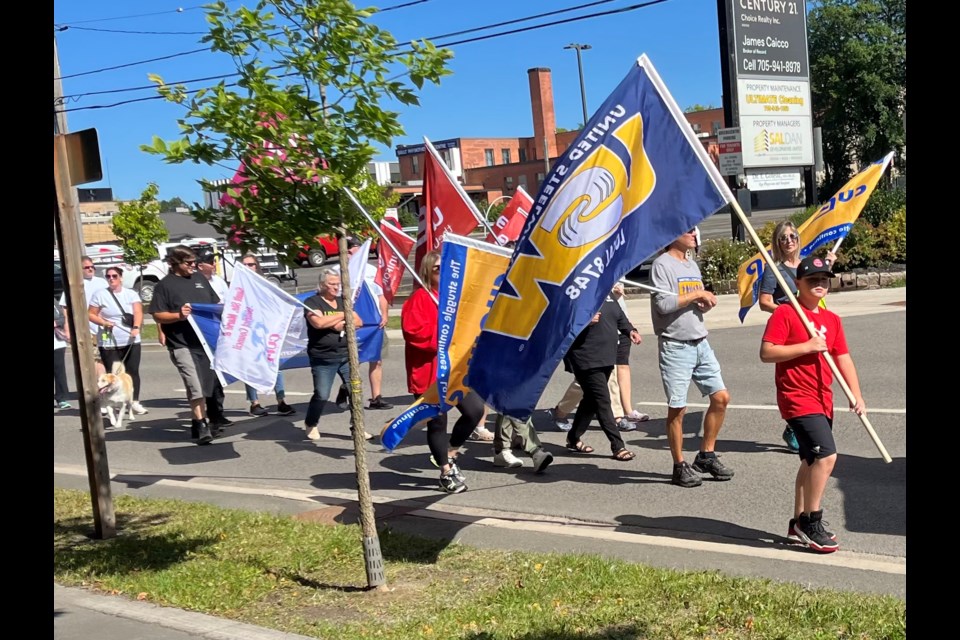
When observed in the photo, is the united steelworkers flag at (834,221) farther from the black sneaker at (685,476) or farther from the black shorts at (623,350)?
the black sneaker at (685,476)

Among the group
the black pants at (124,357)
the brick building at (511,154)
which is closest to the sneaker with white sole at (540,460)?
the black pants at (124,357)

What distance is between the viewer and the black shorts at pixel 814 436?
536cm

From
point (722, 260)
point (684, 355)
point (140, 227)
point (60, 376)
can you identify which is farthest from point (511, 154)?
point (684, 355)

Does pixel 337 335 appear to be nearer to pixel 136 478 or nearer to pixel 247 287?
pixel 247 287

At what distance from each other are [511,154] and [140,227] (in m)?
54.0

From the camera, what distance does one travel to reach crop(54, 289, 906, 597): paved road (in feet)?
18.7

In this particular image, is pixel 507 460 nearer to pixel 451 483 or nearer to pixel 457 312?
pixel 451 483

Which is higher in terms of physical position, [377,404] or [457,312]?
[457,312]

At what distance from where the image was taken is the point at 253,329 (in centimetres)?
1005

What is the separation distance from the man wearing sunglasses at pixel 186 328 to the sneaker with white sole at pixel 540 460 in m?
4.29

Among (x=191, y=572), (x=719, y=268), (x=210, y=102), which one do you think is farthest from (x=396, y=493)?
(x=719, y=268)

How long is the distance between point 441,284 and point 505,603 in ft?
→ 6.50

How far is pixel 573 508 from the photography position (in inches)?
275

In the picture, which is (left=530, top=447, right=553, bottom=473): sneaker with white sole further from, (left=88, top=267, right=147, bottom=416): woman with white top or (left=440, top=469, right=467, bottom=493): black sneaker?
(left=88, top=267, right=147, bottom=416): woman with white top
